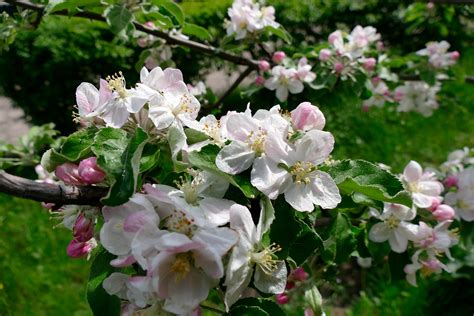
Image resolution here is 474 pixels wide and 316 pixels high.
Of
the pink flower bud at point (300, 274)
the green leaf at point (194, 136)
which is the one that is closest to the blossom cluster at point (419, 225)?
the pink flower bud at point (300, 274)

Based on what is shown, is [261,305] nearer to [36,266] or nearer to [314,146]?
[314,146]

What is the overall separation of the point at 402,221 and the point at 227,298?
2.51 ft

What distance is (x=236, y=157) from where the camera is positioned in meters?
0.96

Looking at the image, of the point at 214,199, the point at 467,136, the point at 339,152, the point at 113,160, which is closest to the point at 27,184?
the point at 113,160

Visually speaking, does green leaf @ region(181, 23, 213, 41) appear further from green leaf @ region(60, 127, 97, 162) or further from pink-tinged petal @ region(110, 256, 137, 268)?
pink-tinged petal @ region(110, 256, 137, 268)

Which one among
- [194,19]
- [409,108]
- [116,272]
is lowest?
[194,19]

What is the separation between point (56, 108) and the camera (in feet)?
16.0

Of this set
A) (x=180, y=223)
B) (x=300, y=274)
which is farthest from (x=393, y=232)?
(x=180, y=223)

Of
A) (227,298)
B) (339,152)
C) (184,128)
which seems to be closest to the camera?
(227,298)

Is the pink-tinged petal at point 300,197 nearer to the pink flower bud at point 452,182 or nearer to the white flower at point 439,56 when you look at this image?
A: the pink flower bud at point 452,182

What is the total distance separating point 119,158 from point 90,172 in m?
0.05

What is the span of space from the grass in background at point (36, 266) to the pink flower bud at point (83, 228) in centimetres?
174

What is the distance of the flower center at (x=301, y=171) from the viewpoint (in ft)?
3.22

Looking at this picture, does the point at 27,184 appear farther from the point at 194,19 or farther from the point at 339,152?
the point at 194,19
